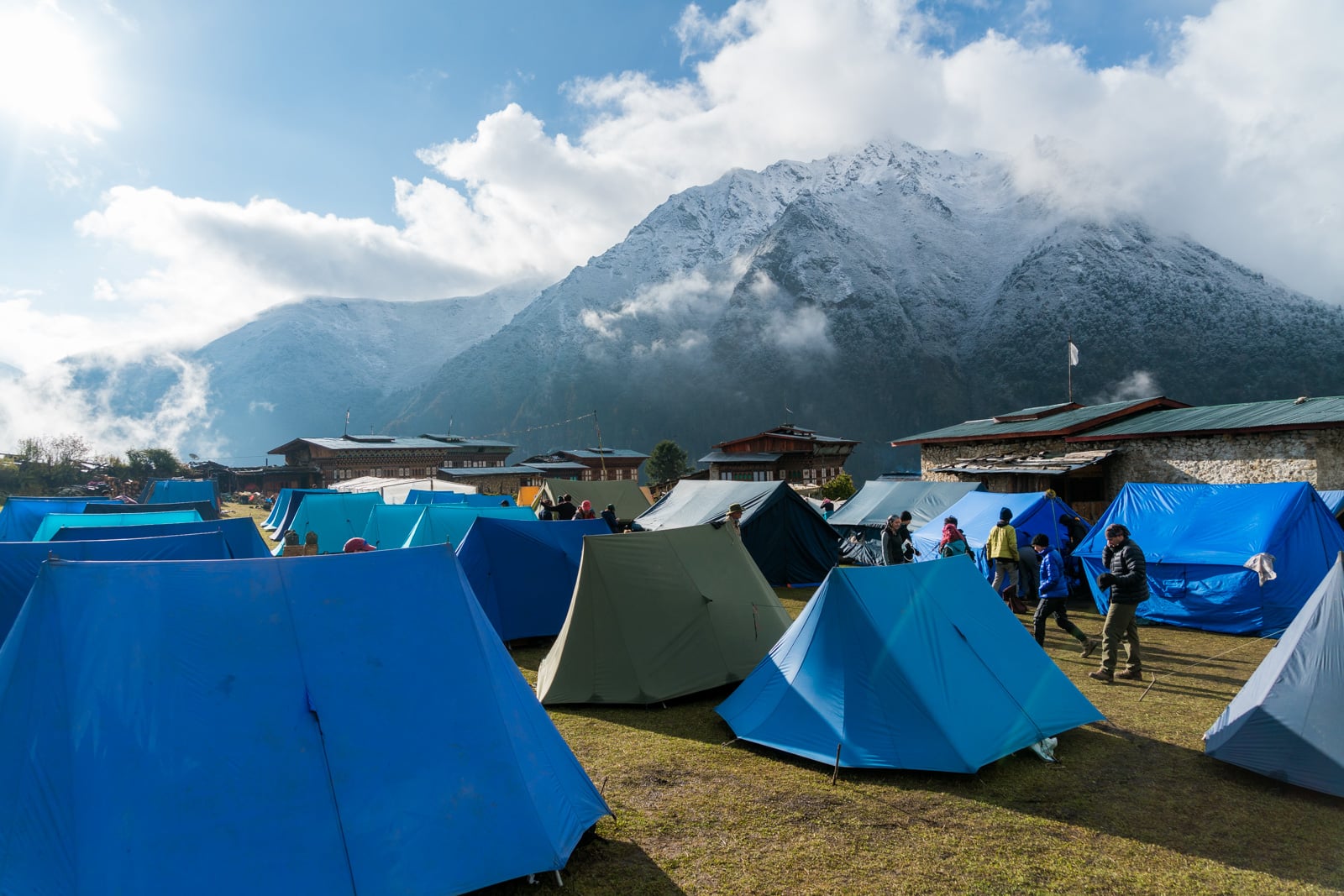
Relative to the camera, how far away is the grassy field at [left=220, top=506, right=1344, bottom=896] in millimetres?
4027

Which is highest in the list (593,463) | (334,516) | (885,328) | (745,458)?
(885,328)

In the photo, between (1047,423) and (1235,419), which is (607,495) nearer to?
(1047,423)

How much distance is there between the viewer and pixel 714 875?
4.09 meters

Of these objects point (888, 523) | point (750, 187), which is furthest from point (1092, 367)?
point (750, 187)

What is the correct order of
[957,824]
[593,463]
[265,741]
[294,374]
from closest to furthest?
[265,741] < [957,824] < [593,463] < [294,374]

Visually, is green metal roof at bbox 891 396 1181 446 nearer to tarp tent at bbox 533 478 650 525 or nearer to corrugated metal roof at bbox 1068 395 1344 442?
corrugated metal roof at bbox 1068 395 1344 442

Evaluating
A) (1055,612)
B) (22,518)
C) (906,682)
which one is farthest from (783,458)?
(906,682)

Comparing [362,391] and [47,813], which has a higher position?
[362,391]

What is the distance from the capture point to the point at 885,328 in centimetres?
10575

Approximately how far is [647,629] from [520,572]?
3.09 metres

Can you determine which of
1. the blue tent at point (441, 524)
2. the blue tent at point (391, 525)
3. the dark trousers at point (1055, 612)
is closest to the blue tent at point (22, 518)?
the blue tent at point (391, 525)

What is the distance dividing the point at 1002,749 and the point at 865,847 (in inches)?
70.9

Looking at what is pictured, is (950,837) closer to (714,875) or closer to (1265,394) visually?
(714,875)

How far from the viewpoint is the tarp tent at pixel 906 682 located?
17.9 feet
